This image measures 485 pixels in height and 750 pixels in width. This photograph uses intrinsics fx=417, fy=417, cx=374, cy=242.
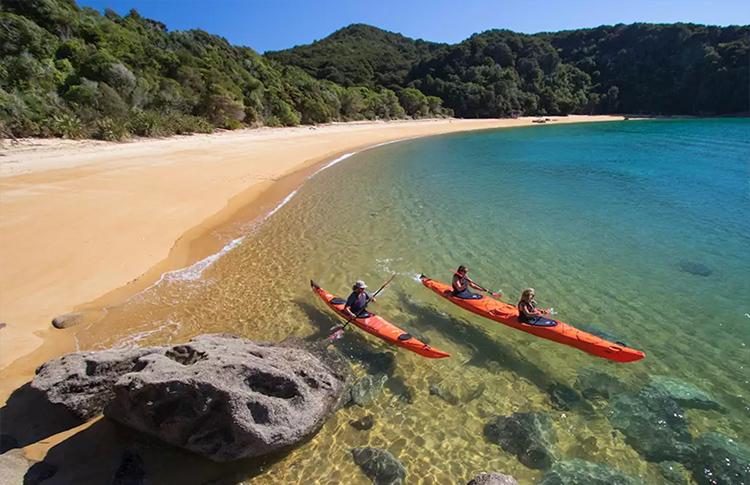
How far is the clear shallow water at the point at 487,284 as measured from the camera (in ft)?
20.8

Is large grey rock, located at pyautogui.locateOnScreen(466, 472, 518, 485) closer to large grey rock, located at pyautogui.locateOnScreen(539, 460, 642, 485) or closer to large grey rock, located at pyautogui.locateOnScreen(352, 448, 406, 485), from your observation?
large grey rock, located at pyautogui.locateOnScreen(539, 460, 642, 485)

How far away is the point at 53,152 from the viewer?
69.1 ft

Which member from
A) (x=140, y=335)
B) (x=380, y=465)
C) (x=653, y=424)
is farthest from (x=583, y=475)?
(x=140, y=335)

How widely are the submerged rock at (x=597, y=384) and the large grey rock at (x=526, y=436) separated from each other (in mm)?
1217

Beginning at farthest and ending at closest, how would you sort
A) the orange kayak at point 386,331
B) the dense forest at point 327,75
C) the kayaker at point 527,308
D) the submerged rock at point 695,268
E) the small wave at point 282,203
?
the dense forest at point 327,75, the small wave at point 282,203, the submerged rock at point 695,268, the kayaker at point 527,308, the orange kayak at point 386,331

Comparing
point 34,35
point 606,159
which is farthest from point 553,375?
point 34,35

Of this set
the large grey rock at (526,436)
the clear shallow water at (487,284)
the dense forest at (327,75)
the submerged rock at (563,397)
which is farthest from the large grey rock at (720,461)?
the dense forest at (327,75)

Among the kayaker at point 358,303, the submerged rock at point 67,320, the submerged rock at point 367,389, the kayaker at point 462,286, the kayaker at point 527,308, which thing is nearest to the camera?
the submerged rock at point 367,389

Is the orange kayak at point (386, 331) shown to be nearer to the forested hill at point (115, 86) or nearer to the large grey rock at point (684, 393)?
the large grey rock at point (684, 393)

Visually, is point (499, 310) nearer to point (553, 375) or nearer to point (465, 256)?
point (553, 375)

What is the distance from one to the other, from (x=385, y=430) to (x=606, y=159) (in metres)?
37.3

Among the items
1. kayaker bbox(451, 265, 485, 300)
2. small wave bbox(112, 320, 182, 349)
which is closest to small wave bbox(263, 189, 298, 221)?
small wave bbox(112, 320, 182, 349)

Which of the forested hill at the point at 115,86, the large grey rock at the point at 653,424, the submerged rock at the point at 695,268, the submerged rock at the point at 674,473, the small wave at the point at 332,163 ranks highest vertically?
the forested hill at the point at 115,86

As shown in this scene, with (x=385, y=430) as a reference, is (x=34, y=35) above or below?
above
